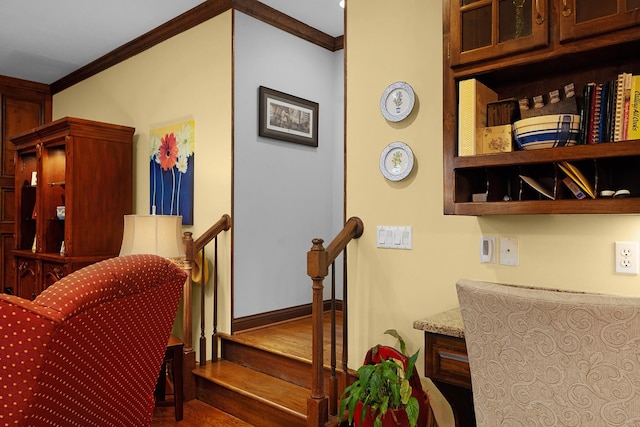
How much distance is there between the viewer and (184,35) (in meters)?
3.78

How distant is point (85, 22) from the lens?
12.5ft

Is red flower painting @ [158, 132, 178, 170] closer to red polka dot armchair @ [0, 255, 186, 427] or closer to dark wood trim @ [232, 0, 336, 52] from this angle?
dark wood trim @ [232, 0, 336, 52]

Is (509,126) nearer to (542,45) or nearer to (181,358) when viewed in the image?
(542,45)

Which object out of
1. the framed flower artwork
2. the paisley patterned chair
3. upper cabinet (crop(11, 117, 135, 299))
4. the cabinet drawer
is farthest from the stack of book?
upper cabinet (crop(11, 117, 135, 299))

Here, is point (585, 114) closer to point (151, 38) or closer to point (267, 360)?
point (267, 360)

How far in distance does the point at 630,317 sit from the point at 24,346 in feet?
4.42

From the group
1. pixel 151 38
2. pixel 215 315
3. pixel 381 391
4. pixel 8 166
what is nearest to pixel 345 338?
pixel 381 391

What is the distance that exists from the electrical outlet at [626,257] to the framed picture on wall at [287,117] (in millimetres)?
2491

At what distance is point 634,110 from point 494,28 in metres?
0.58

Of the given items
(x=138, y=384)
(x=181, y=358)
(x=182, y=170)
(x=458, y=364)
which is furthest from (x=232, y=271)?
(x=458, y=364)

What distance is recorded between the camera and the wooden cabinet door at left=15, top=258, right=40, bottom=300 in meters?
4.41

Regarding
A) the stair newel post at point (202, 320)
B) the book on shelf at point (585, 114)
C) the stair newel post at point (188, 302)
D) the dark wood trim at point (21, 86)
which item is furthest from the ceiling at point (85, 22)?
the book on shelf at point (585, 114)

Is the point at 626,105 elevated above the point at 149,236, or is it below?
above

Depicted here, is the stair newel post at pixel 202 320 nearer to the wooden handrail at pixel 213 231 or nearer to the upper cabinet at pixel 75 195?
the wooden handrail at pixel 213 231
